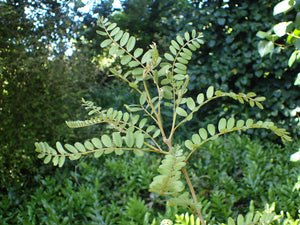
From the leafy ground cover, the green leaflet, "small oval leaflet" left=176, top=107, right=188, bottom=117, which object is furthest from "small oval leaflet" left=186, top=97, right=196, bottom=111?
the leafy ground cover

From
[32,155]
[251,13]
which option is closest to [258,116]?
[251,13]

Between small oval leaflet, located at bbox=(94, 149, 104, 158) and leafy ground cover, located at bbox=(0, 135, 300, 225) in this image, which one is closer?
small oval leaflet, located at bbox=(94, 149, 104, 158)

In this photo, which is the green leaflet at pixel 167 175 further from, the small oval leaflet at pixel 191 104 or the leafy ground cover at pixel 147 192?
the leafy ground cover at pixel 147 192

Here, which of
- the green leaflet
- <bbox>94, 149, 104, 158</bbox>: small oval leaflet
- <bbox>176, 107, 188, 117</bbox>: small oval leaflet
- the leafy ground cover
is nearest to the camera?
the green leaflet

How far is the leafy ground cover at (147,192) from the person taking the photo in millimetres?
1729

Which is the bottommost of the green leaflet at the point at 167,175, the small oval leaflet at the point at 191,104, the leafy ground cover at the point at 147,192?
the leafy ground cover at the point at 147,192

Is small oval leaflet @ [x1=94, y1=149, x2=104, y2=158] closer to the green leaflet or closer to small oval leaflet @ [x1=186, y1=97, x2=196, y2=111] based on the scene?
the green leaflet

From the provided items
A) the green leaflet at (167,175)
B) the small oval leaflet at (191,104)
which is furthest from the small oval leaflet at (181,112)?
the green leaflet at (167,175)

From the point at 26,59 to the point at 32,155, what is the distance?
780mm

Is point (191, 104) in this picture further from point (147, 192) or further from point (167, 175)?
point (147, 192)

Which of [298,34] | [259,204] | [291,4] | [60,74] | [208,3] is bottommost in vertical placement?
[259,204]

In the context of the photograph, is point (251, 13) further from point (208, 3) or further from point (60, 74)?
point (60, 74)

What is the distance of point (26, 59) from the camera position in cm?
240

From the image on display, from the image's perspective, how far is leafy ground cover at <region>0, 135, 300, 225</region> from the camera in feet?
5.67
